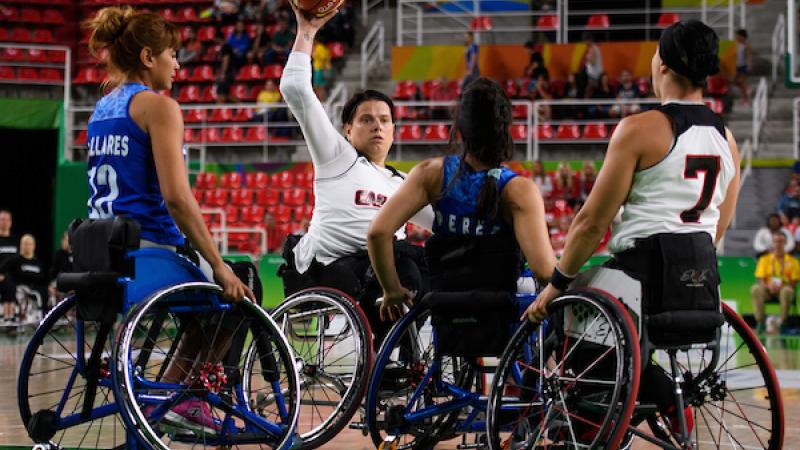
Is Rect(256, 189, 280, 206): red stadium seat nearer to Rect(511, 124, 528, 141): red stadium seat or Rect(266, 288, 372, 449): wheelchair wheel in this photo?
→ Rect(511, 124, 528, 141): red stadium seat

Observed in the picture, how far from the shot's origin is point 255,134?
2097 centimetres

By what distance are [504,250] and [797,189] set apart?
43.1ft

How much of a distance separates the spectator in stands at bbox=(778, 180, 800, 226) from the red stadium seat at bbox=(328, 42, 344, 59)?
29.7 ft

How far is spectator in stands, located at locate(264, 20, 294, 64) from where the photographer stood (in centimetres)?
2250

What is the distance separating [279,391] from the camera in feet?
16.1

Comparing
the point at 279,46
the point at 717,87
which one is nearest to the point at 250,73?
the point at 279,46

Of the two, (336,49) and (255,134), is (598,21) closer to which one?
(336,49)

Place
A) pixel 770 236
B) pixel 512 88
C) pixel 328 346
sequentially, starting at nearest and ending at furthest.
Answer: pixel 328 346 → pixel 770 236 → pixel 512 88

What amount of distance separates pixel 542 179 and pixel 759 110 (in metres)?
4.59

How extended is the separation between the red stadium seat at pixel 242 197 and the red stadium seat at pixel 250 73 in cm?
345

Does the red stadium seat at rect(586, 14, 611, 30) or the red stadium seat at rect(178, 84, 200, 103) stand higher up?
the red stadium seat at rect(586, 14, 611, 30)

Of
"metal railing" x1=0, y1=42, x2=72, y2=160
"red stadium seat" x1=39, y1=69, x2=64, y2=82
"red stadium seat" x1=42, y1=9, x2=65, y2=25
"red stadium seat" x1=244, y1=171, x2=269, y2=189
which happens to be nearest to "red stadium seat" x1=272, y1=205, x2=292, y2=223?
"red stadium seat" x1=244, y1=171, x2=269, y2=189

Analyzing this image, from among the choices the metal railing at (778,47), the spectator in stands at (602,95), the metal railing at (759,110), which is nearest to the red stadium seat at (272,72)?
the spectator in stands at (602,95)

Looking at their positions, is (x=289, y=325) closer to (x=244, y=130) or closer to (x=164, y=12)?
(x=244, y=130)
